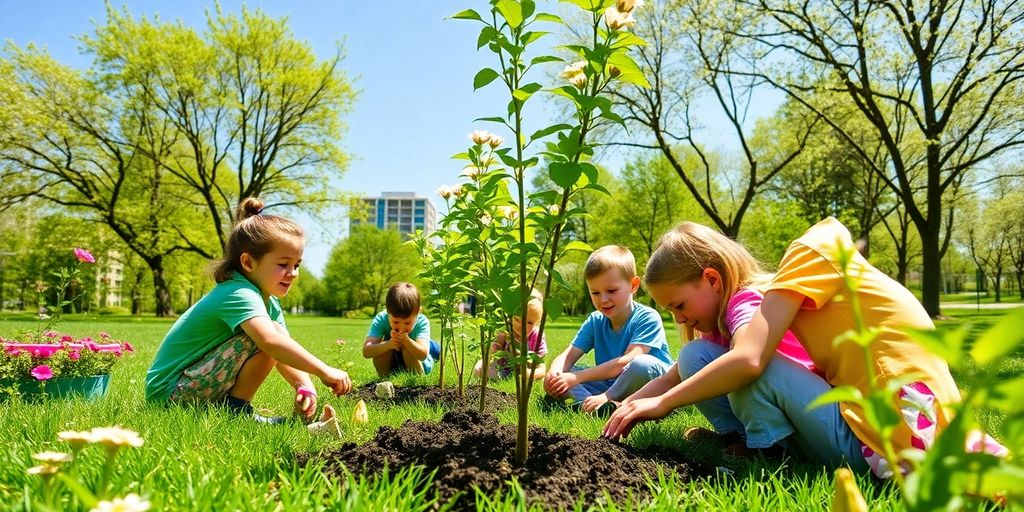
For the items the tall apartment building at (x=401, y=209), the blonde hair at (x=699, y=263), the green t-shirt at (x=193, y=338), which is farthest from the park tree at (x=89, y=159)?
the tall apartment building at (x=401, y=209)

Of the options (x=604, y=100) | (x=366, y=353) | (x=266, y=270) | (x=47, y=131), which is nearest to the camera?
(x=604, y=100)

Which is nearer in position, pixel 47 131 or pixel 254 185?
pixel 47 131

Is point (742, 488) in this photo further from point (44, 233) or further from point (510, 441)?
point (44, 233)

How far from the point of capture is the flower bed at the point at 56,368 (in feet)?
11.6

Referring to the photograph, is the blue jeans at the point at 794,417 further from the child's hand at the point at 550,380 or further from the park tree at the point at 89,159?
the park tree at the point at 89,159

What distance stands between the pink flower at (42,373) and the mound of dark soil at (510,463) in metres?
2.56

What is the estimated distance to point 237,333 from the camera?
3348 mm

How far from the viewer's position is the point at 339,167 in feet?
90.3

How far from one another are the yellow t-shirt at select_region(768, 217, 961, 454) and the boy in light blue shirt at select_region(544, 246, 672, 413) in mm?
1476

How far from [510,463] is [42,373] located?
3268 millimetres

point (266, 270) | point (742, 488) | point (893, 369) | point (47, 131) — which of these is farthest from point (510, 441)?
point (47, 131)

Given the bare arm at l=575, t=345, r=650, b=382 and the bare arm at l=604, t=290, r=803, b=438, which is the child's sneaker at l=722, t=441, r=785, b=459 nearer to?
the bare arm at l=604, t=290, r=803, b=438

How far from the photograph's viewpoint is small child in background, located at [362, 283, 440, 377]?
5.36 meters

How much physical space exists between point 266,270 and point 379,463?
196cm
